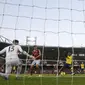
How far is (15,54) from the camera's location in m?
8.38

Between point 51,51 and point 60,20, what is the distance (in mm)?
21809

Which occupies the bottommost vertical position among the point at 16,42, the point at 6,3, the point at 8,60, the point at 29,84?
the point at 29,84

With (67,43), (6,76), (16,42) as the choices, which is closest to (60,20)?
(67,43)

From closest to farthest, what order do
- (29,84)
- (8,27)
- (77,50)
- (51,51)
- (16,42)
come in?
(8,27)
(29,84)
(16,42)
(51,51)
(77,50)

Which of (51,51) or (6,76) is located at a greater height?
(51,51)

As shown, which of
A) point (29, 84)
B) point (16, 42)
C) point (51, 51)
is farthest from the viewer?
point (51, 51)

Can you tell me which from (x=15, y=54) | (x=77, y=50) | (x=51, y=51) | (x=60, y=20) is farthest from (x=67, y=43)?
(x=77, y=50)

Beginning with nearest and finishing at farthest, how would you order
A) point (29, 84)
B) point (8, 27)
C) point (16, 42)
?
1. point (8, 27)
2. point (29, 84)
3. point (16, 42)

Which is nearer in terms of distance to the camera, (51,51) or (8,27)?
(8,27)

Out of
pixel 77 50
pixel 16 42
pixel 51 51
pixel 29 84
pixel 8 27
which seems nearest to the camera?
pixel 8 27

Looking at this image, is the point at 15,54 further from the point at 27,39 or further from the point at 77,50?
the point at 77,50

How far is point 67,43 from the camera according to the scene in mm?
7789

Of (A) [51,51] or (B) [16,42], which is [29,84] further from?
(A) [51,51]

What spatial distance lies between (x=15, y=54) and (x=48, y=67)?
68.1 ft
